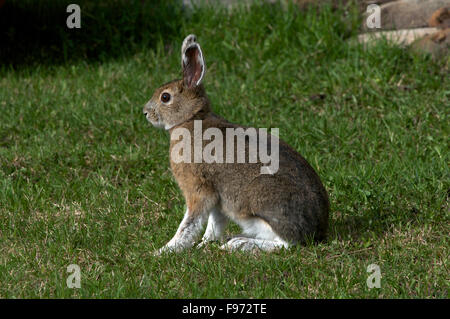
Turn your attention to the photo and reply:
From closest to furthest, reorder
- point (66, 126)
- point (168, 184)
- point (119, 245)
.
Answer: point (119, 245) < point (168, 184) < point (66, 126)

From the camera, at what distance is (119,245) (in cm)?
491

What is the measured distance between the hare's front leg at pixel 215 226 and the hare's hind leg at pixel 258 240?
257 mm

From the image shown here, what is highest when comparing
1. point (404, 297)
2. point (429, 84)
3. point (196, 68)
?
point (196, 68)

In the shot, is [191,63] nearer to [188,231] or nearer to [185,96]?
[185,96]

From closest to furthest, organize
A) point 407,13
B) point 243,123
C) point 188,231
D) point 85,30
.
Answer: point 188,231 → point 243,123 → point 407,13 → point 85,30

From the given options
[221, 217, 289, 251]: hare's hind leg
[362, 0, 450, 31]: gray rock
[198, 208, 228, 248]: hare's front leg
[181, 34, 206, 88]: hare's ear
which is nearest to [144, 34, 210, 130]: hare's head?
[181, 34, 206, 88]: hare's ear

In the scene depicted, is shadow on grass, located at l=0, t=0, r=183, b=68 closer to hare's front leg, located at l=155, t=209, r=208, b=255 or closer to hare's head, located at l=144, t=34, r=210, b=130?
hare's head, located at l=144, t=34, r=210, b=130

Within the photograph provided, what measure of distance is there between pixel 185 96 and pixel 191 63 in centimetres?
23

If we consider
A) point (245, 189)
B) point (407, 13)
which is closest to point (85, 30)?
point (407, 13)

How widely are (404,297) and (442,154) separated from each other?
2.32 meters

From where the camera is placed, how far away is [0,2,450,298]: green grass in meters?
4.38

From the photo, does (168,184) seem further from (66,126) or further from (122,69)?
(122,69)

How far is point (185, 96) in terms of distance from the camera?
204 inches
